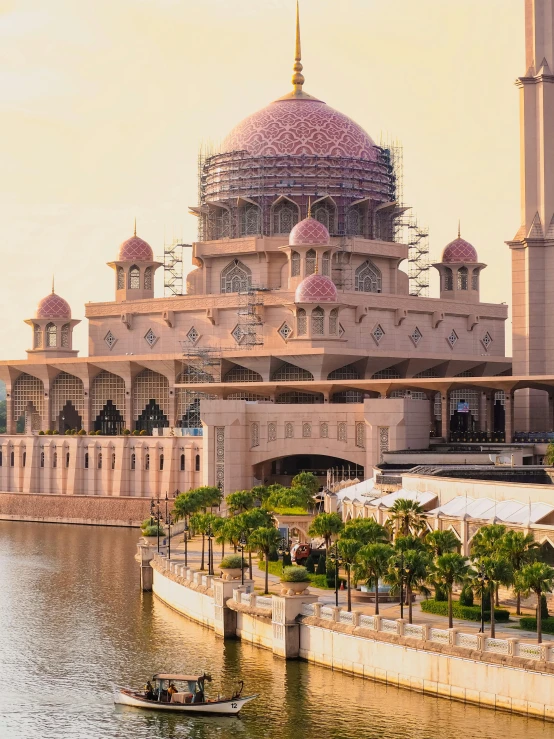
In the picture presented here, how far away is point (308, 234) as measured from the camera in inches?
3671

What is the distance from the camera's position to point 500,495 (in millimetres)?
50188

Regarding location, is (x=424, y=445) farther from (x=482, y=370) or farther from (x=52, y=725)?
(x=52, y=725)

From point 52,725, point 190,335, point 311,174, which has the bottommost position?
point 52,725

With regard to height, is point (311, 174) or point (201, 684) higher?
point (311, 174)

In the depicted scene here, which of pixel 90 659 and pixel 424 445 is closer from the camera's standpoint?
pixel 90 659

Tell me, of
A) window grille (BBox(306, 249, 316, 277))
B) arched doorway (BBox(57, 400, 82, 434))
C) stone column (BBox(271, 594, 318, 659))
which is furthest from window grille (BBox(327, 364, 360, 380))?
stone column (BBox(271, 594, 318, 659))

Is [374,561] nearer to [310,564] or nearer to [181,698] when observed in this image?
[181,698]

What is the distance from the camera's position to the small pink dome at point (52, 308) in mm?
101438

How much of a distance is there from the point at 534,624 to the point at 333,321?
49795mm

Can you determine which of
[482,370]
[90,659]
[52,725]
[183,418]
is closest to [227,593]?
[90,659]

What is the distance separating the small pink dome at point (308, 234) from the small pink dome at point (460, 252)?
15767 millimetres

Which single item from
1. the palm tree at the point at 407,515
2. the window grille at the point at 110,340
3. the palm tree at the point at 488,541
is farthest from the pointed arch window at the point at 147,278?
the palm tree at the point at 488,541

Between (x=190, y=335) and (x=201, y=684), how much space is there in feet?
193

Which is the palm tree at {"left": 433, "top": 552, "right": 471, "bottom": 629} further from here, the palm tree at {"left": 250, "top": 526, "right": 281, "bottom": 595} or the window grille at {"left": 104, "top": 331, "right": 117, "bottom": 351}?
the window grille at {"left": 104, "top": 331, "right": 117, "bottom": 351}
